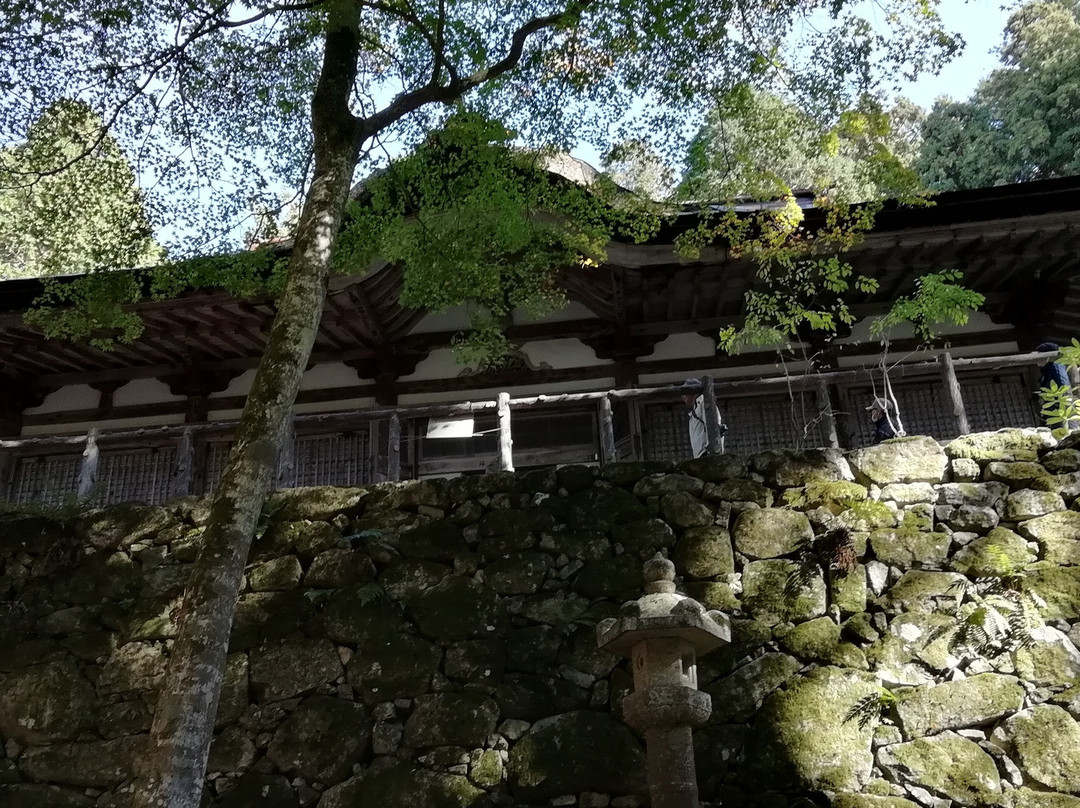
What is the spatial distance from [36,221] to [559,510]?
6511 millimetres

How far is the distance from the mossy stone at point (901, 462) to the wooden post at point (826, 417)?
34 cm

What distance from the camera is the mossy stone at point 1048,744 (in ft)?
20.3

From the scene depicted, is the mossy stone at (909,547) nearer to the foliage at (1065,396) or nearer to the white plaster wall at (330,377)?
the foliage at (1065,396)

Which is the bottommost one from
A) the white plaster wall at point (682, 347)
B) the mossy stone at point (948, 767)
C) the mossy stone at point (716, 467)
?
the mossy stone at point (948, 767)

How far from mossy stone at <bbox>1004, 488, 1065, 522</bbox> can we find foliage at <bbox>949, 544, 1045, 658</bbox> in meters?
0.50

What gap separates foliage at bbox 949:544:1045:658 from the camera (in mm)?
6758

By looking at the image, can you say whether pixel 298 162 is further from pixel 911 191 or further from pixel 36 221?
pixel 911 191

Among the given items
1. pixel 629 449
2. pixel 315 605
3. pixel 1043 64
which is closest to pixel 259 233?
pixel 315 605

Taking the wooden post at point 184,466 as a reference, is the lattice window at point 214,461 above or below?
above

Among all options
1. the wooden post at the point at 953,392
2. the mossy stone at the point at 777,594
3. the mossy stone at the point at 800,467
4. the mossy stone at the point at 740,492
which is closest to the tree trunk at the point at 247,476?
the mossy stone at the point at 740,492

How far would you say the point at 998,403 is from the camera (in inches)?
388

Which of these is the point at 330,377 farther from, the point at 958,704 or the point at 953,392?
the point at 958,704

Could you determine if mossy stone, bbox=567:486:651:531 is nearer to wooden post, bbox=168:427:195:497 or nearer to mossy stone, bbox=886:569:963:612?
mossy stone, bbox=886:569:963:612

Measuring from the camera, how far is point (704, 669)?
6918mm
